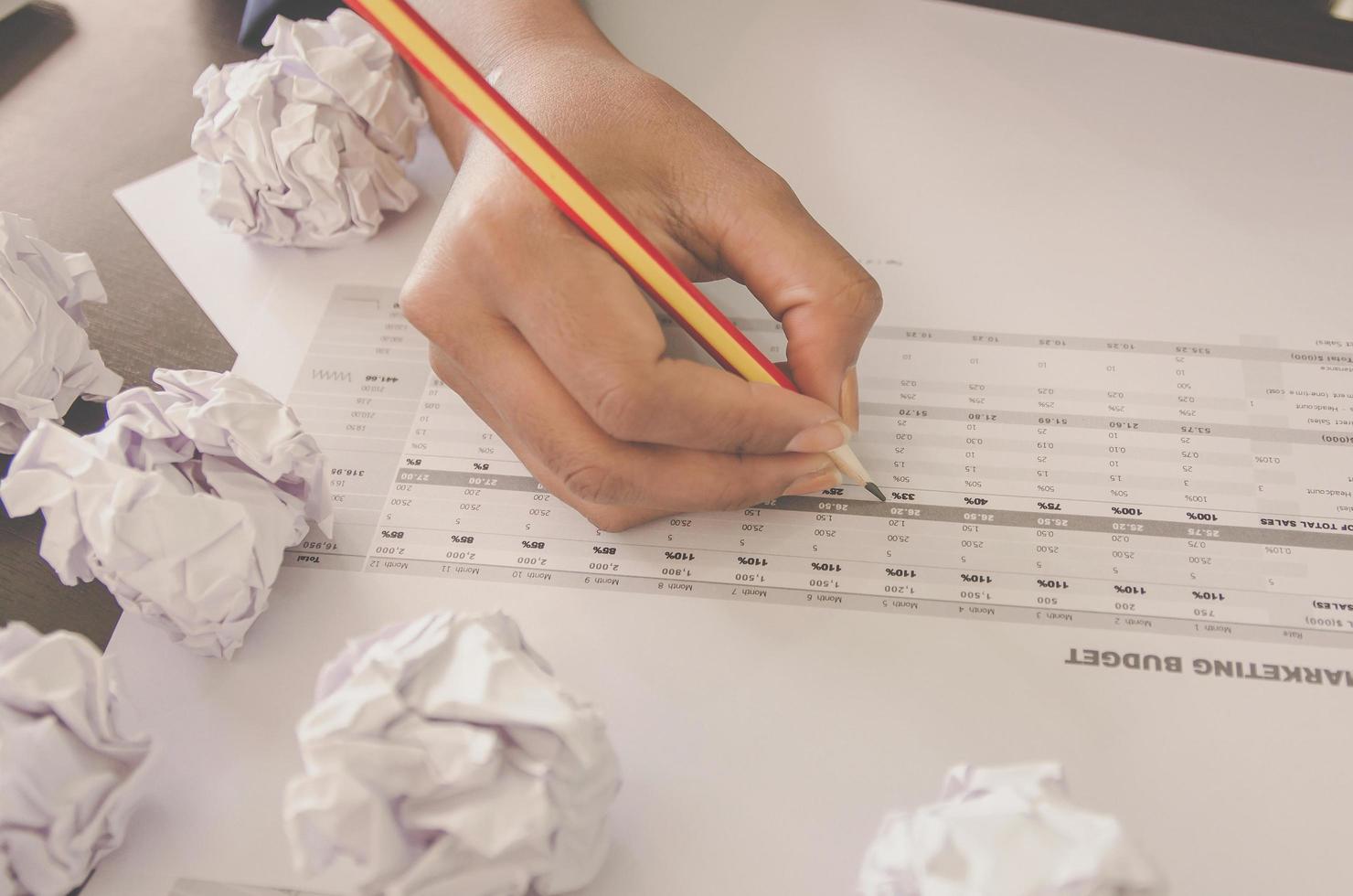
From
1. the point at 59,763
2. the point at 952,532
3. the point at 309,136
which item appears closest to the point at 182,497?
the point at 59,763

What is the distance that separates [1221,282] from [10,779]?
0.58 meters

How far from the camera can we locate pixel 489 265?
0.43 m

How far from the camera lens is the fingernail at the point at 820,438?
1.43 ft

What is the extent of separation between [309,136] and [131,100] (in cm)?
20

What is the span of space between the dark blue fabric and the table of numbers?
26 centimetres

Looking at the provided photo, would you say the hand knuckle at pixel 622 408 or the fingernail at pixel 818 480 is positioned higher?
the hand knuckle at pixel 622 408

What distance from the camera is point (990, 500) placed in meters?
0.48

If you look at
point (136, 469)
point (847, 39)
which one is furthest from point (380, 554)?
point (847, 39)

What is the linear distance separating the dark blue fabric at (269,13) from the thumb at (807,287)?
36 cm


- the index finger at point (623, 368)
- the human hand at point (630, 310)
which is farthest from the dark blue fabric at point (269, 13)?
the index finger at point (623, 368)

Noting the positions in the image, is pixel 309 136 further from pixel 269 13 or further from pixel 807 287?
pixel 807 287

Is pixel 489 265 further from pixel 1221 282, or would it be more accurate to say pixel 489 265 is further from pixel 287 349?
pixel 1221 282

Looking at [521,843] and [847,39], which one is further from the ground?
[847,39]

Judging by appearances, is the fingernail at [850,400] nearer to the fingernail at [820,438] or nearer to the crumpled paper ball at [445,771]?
the fingernail at [820,438]
